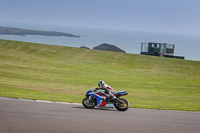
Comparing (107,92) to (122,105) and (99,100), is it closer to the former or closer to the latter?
(99,100)

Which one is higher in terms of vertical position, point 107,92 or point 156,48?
point 156,48

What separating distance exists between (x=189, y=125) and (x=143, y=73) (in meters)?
18.6

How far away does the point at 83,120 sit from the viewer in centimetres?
979

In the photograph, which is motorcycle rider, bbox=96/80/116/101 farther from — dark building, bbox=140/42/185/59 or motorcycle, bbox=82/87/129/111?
dark building, bbox=140/42/185/59

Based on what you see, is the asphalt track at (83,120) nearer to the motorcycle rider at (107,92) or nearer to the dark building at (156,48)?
the motorcycle rider at (107,92)

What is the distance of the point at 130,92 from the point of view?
1884 centimetres

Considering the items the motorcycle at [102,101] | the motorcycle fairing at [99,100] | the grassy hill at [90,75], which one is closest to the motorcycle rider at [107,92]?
the motorcycle at [102,101]

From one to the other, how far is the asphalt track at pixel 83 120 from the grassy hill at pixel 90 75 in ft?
7.20

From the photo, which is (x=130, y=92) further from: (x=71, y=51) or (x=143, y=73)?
(x=71, y=51)

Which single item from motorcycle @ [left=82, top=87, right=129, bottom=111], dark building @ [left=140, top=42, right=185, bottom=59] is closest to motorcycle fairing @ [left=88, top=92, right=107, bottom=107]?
motorcycle @ [left=82, top=87, right=129, bottom=111]

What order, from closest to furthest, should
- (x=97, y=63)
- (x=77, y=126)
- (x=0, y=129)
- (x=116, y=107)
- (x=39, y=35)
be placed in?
(x=0, y=129)
(x=77, y=126)
(x=116, y=107)
(x=97, y=63)
(x=39, y=35)

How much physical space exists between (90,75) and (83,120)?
1560 centimetres

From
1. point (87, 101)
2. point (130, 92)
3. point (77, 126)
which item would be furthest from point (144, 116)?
point (130, 92)

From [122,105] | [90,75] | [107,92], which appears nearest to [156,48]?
[90,75]
